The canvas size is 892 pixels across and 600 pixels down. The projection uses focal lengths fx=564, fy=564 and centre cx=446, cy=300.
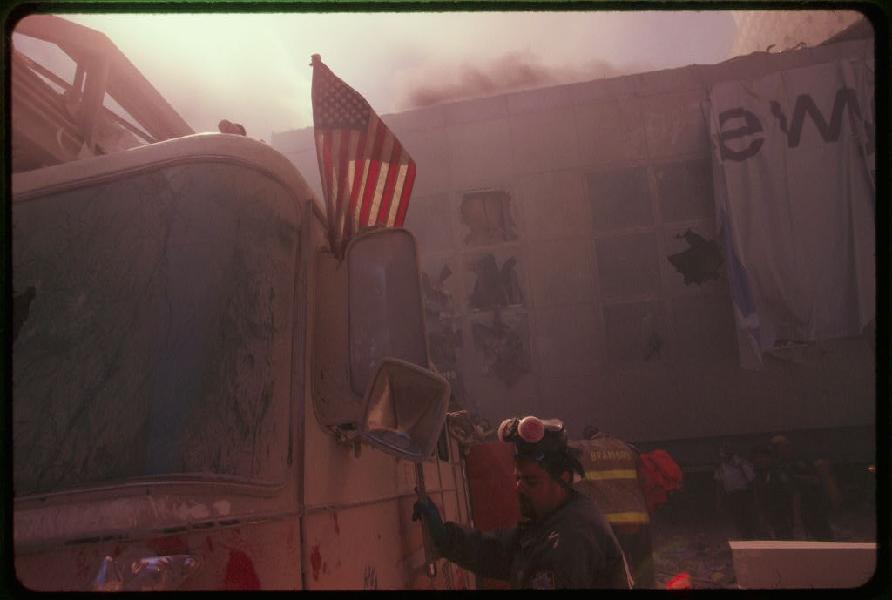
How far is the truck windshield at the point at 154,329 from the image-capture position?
4.42 feet

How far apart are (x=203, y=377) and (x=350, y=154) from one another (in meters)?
1.38

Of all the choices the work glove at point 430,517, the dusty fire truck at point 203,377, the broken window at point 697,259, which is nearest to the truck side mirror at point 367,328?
the dusty fire truck at point 203,377

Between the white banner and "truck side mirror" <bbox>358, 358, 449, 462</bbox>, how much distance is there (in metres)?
11.1

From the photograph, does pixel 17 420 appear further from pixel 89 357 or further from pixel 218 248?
pixel 218 248

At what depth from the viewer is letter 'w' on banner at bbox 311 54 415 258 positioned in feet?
7.49

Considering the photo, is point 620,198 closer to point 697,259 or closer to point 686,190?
point 686,190

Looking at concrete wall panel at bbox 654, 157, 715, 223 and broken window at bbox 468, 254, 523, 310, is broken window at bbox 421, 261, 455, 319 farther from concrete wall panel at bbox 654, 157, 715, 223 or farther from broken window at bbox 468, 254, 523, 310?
concrete wall panel at bbox 654, 157, 715, 223

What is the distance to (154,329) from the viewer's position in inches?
58.4

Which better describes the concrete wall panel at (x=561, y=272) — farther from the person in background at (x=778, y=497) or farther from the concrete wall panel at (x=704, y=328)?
the person in background at (x=778, y=497)

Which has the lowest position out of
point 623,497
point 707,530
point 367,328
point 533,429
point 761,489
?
point 707,530

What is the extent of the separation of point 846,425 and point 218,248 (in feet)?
43.3

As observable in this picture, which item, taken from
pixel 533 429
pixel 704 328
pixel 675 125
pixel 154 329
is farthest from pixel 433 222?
pixel 154 329

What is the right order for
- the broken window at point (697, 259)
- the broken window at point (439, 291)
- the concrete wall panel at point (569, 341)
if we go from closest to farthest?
the broken window at point (697, 259), the concrete wall panel at point (569, 341), the broken window at point (439, 291)

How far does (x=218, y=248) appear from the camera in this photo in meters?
1.61
